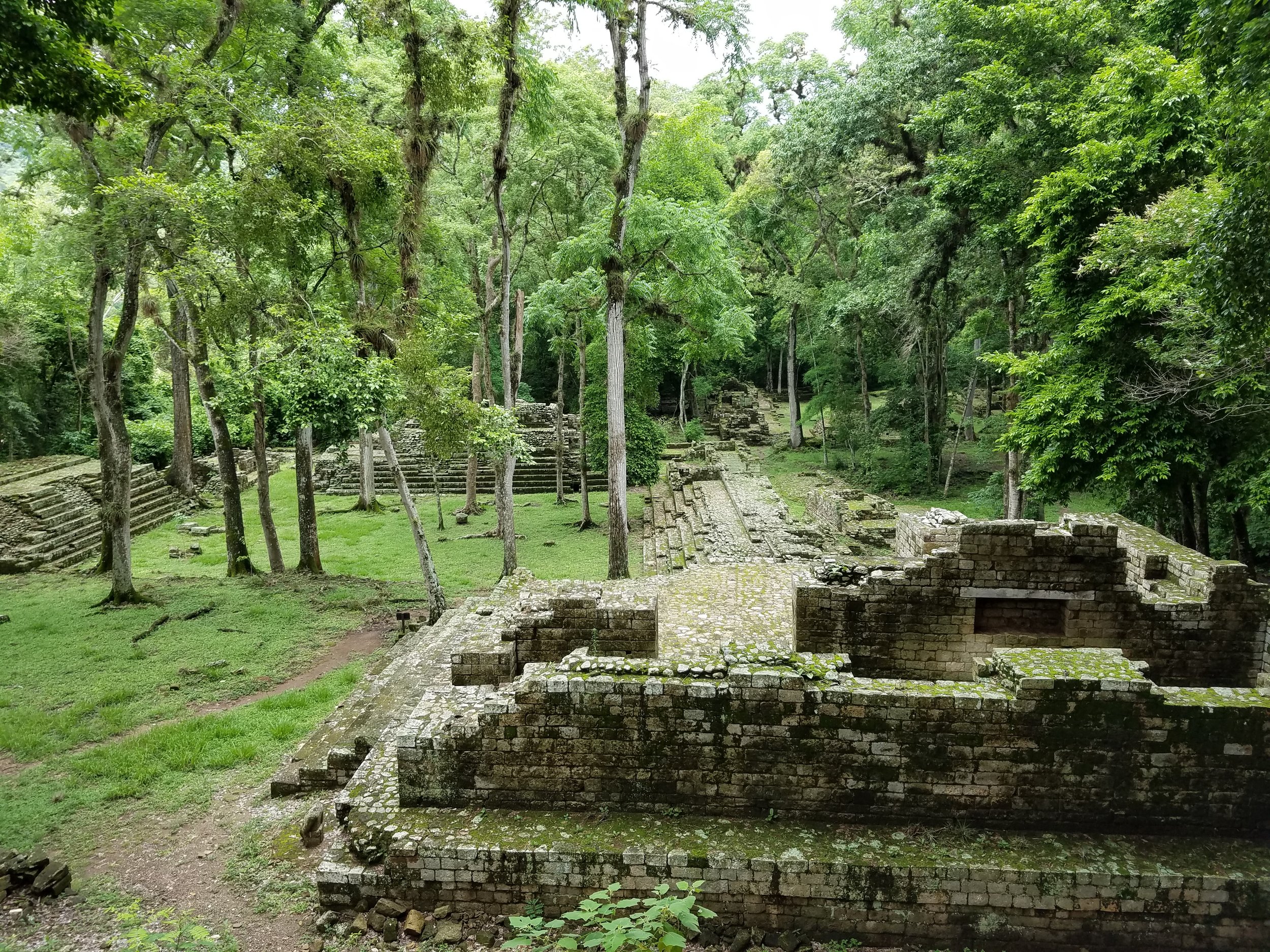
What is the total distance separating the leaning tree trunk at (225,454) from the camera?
12.9 meters

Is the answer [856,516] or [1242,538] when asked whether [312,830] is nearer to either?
[1242,538]

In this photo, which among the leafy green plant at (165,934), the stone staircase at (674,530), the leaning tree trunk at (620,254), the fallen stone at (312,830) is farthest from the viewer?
the stone staircase at (674,530)

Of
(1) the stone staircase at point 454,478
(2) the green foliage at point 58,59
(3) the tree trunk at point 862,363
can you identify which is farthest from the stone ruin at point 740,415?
(2) the green foliage at point 58,59

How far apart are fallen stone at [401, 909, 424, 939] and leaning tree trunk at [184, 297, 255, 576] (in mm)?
10023

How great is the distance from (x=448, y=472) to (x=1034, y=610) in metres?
22.2

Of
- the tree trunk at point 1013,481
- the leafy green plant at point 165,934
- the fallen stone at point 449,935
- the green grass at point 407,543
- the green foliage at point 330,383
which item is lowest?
the fallen stone at point 449,935

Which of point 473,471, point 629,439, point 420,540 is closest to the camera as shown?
point 420,540

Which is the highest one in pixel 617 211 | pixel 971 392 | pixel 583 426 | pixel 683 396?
pixel 617 211

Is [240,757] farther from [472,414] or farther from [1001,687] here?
[1001,687]

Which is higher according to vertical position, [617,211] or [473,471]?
[617,211]

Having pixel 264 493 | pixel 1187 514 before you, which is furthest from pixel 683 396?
pixel 1187 514

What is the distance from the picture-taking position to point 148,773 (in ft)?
24.5

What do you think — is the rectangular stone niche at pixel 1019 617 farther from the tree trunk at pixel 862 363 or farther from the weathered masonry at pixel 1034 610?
the tree trunk at pixel 862 363

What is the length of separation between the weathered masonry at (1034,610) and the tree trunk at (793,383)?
19861 mm
